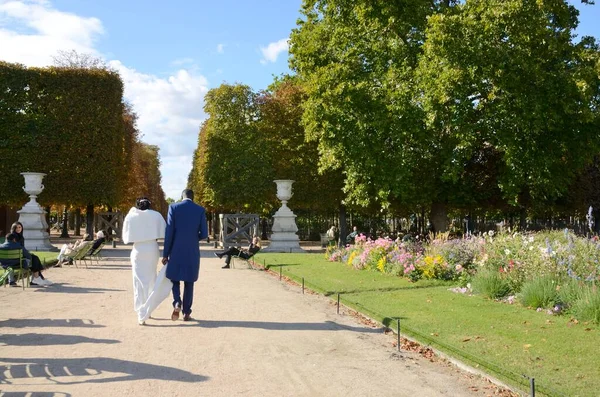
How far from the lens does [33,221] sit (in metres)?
27.2

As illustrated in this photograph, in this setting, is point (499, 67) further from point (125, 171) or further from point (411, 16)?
point (125, 171)

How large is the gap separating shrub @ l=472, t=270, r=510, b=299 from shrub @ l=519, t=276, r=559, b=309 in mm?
797

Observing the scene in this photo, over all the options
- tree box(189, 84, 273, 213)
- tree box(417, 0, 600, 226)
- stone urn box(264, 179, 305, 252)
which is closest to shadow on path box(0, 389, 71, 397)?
tree box(417, 0, 600, 226)

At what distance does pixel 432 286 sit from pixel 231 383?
24.5ft

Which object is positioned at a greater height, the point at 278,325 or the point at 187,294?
the point at 187,294

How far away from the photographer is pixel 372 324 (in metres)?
8.71

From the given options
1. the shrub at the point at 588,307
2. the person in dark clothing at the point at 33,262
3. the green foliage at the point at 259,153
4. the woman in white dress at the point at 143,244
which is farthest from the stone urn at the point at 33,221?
the shrub at the point at 588,307

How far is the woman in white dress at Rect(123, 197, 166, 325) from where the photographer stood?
341 inches

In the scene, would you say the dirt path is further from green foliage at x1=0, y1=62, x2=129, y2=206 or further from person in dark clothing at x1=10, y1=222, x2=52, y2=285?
green foliage at x1=0, y1=62, x2=129, y2=206

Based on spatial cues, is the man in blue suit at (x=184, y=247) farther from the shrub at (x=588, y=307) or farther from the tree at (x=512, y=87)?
the tree at (x=512, y=87)

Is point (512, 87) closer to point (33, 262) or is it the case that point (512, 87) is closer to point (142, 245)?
point (142, 245)

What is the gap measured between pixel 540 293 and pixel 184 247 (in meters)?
5.39

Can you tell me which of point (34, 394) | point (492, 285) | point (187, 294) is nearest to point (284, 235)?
point (492, 285)

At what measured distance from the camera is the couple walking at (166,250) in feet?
28.4
